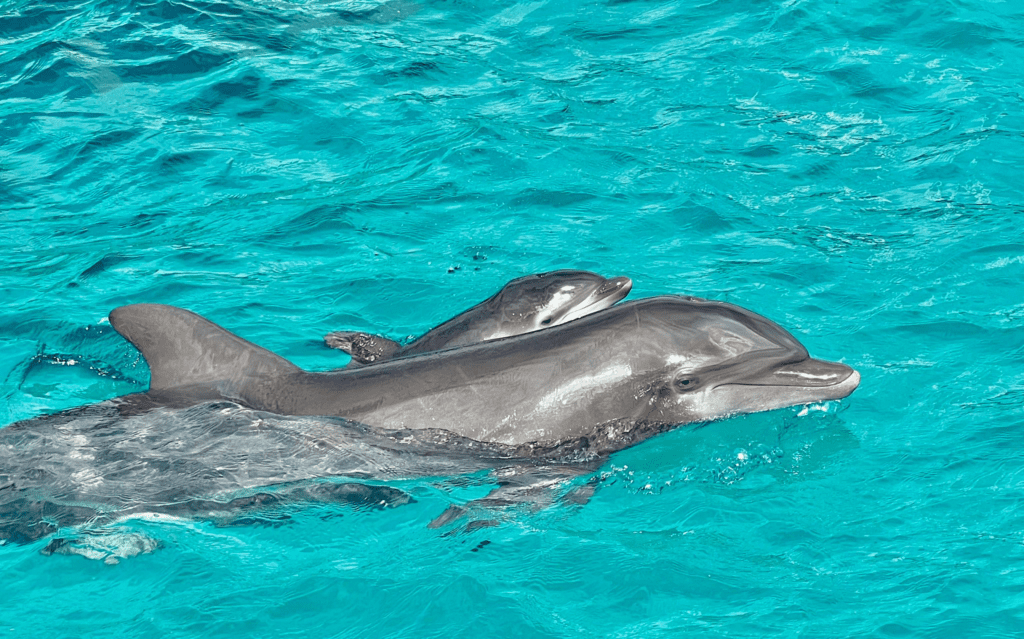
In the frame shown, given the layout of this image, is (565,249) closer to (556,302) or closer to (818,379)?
(556,302)

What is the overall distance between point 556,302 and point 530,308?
0.71 ft

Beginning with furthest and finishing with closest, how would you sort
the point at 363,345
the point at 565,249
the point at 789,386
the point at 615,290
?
the point at 565,249 < the point at 363,345 < the point at 615,290 < the point at 789,386

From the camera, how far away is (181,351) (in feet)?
25.2

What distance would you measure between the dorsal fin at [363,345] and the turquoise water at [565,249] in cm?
20

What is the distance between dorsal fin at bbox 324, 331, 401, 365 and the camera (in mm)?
9070

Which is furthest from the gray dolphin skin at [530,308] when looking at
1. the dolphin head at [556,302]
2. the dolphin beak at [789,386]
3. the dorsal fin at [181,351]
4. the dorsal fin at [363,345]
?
the dolphin beak at [789,386]

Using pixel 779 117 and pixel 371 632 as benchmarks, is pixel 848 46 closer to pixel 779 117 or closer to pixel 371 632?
pixel 779 117

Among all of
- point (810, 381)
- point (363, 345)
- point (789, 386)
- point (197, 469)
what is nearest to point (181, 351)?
point (197, 469)

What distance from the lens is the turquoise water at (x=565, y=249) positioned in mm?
6465

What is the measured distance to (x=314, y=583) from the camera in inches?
258

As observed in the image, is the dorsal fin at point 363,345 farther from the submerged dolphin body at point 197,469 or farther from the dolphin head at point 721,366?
the dolphin head at point 721,366

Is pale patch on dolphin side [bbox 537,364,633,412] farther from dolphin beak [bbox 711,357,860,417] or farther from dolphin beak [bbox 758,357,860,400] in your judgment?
dolphin beak [bbox 758,357,860,400]

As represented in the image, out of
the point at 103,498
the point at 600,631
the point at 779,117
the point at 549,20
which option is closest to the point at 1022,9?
the point at 779,117

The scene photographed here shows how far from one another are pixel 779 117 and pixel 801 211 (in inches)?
91.9
